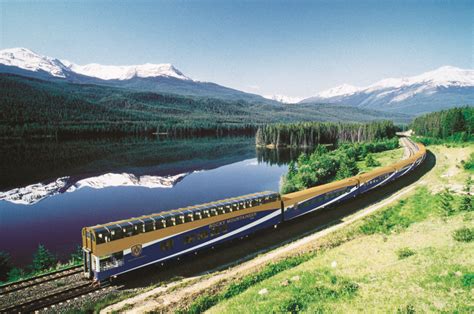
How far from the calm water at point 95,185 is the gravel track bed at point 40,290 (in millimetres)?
13225

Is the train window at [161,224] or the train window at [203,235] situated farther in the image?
the train window at [203,235]

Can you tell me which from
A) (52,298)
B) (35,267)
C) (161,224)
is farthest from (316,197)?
(35,267)

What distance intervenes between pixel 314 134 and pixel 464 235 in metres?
135

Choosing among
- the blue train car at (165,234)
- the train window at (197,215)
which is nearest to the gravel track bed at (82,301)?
the blue train car at (165,234)

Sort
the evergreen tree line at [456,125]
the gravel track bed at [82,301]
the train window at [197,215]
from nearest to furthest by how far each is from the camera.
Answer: the gravel track bed at [82,301] < the train window at [197,215] < the evergreen tree line at [456,125]

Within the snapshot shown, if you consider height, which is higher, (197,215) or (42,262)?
(197,215)

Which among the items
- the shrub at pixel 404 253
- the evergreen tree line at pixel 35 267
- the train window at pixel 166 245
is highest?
the train window at pixel 166 245

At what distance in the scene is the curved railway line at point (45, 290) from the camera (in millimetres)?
19844

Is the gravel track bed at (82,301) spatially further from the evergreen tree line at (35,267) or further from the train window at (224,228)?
the train window at (224,228)

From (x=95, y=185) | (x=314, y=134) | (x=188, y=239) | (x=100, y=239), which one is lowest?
(x=95, y=185)

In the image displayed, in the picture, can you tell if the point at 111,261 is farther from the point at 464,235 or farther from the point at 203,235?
the point at 464,235

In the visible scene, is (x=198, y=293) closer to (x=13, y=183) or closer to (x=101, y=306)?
(x=101, y=306)

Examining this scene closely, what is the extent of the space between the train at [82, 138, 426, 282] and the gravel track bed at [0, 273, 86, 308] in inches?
49.0

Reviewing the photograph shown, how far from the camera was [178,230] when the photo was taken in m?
24.9
